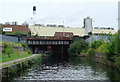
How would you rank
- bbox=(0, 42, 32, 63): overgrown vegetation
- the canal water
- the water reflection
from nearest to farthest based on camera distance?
1. the canal water
2. the water reflection
3. bbox=(0, 42, 32, 63): overgrown vegetation

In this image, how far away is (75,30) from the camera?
136 metres

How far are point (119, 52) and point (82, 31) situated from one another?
106 metres

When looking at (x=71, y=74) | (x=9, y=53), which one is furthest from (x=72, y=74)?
(x=9, y=53)

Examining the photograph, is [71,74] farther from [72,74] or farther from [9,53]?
[9,53]

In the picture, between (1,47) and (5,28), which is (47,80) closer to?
(1,47)

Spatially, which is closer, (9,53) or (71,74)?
(71,74)

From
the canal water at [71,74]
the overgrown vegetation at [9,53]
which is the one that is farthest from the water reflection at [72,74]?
the overgrown vegetation at [9,53]

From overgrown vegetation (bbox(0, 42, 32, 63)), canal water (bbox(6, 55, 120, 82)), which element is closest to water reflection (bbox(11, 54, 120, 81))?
canal water (bbox(6, 55, 120, 82))

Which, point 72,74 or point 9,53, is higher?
point 9,53

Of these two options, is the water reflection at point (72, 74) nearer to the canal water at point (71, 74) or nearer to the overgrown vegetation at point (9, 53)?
the canal water at point (71, 74)

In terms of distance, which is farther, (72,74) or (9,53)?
(9,53)

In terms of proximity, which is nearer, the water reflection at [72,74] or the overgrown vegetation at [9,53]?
the water reflection at [72,74]

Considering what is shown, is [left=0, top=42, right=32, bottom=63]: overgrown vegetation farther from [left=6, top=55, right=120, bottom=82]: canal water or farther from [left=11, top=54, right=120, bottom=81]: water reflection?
[left=11, top=54, right=120, bottom=81]: water reflection

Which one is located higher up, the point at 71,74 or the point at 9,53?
the point at 9,53
